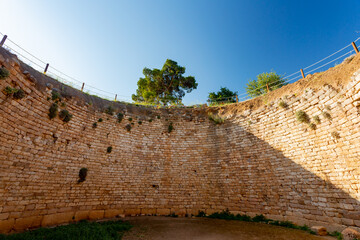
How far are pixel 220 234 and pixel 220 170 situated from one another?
4.28 meters

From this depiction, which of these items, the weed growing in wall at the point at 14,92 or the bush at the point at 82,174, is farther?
the bush at the point at 82,174

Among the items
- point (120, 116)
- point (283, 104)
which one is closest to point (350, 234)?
point (283, 104)

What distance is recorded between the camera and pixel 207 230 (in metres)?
7.40

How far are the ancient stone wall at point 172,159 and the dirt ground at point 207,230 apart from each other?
Answer: 1.00 meters

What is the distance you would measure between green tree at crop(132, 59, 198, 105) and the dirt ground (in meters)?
17.0

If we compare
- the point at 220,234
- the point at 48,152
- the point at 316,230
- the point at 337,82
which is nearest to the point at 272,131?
the point at 337,82

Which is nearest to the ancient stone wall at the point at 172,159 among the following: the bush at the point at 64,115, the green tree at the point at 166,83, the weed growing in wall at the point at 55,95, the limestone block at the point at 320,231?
the weed growing in wall at the point at 55,95

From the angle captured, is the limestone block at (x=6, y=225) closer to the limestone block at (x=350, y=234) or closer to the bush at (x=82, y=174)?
the bush at (x=82, y=174)

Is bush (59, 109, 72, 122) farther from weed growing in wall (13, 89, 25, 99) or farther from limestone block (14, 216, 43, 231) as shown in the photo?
limestone block (14, 216, 43, 231)

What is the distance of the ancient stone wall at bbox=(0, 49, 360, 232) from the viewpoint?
6.41 meters

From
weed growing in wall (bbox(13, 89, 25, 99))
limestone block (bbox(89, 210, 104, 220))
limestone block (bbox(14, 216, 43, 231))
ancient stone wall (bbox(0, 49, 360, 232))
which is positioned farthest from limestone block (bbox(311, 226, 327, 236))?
weed growing in wall (bbox(13, 89, 25, 99))

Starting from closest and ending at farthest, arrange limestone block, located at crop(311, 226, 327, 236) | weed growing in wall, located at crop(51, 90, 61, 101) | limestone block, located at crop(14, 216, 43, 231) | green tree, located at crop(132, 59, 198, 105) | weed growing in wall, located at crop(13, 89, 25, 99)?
limestone block, located at crop(311, 226, 327, 236)
limestone block, located at crop(14, 216, 43, 231)
weed growing in wall, located at crop(13, 89, 25, 99)
weed growing in wall, located at crop(51, 90, 61, 101)
green tree, located at crop(132, 59, 198, 105)

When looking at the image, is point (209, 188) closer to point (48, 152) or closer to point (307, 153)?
point (307, 153)

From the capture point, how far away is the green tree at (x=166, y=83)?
78.1 ft
